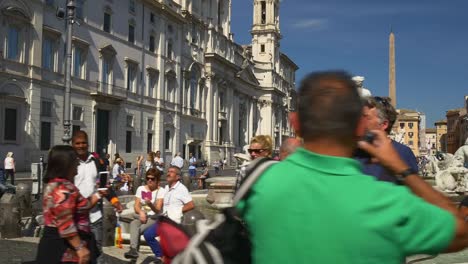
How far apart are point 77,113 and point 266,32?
2088 inches

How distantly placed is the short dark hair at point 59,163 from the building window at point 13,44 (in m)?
22.8

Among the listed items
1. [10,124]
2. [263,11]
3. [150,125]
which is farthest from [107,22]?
[263,11]

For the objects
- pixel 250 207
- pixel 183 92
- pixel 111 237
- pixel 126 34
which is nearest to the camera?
pixel 250 207

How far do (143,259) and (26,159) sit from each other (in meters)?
20.2

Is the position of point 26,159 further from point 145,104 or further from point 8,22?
point 145,104

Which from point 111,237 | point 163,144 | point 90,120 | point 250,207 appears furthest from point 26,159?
point 250,207

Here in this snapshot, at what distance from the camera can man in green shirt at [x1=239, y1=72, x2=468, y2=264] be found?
1.38m

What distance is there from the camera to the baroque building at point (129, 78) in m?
25.0

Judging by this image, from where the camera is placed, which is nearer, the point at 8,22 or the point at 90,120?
the point at 8,22

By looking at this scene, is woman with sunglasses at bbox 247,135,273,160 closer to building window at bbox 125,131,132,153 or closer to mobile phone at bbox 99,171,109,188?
mobile phone at bbox 99,171,109,188

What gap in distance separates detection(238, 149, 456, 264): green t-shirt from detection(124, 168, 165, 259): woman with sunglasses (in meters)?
5.47

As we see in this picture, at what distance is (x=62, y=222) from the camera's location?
3.57 metres

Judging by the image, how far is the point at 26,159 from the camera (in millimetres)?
25047

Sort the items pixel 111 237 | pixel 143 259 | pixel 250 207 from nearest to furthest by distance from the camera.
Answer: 1. pixel 250 207
2. pixel 143 259
3. pixel 111 237
